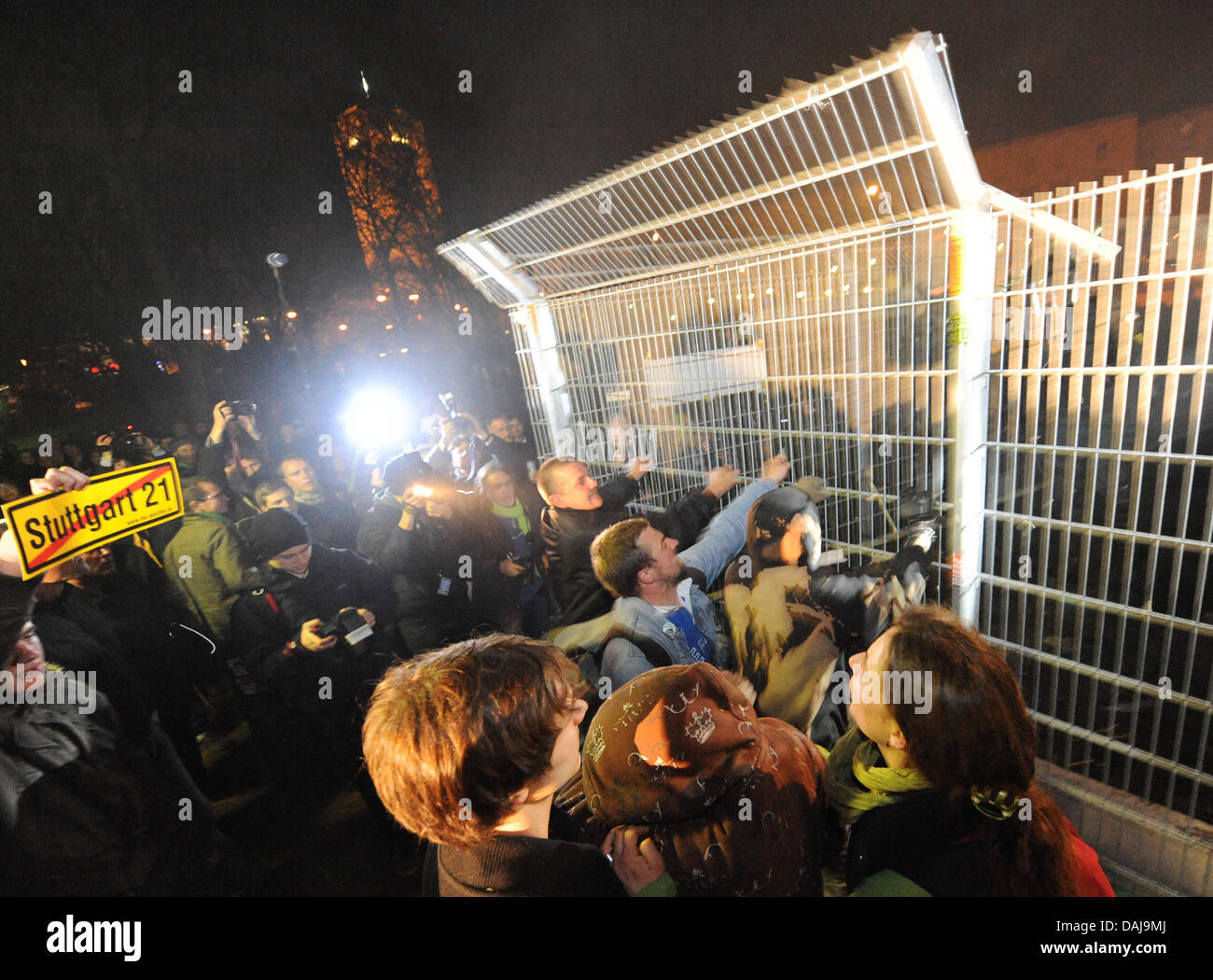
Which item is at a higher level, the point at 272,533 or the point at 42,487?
the point at 42,487

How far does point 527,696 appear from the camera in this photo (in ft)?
4.60

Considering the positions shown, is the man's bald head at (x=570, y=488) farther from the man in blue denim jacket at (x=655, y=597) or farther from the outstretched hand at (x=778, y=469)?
the outstretched hand at (x=778, y=469)

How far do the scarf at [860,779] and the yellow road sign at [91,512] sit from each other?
120 inches

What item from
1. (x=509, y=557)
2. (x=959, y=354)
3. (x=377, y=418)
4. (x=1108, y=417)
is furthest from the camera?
(x=377, y=418)

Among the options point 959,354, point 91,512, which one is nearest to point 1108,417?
point 959,354

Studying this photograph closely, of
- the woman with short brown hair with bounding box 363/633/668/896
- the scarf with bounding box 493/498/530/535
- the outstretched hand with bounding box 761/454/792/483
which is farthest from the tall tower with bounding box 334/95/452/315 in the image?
the woman with short brown hair with bounding box 363/633/668/896

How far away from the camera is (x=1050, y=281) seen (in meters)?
2.00

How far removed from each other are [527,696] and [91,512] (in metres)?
2.51

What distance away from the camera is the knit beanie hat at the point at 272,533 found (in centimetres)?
313

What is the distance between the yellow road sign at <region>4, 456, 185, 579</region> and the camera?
7.72 feet

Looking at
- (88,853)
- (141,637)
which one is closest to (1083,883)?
(88,853)

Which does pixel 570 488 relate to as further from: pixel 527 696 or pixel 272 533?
pixel 527 696
